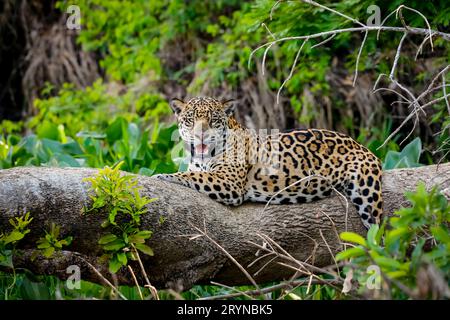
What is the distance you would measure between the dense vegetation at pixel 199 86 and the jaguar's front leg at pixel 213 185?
882 millimetres

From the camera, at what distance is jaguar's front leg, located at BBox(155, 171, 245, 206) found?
7.36 metres

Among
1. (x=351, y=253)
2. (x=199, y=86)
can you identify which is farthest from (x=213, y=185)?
(x=199, y=86)

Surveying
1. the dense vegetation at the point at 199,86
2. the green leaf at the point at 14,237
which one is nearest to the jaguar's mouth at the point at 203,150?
the dense vegetation at the point at 199,86

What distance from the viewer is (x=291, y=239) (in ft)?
23.9

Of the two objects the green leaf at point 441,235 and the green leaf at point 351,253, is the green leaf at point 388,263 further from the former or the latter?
the green leaf at point 441,235

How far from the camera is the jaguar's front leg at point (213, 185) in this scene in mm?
7363

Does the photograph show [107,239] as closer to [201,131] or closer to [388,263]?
[201,131]

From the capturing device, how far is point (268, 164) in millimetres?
7797

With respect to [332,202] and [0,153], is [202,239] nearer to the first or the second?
[332,202]

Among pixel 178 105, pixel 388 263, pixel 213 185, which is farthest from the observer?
pixel 178 105

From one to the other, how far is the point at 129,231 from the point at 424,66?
6.66m

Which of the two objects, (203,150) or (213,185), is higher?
(203,150)

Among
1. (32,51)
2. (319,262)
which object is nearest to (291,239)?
(319,262)

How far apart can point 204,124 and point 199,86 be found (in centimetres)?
591
